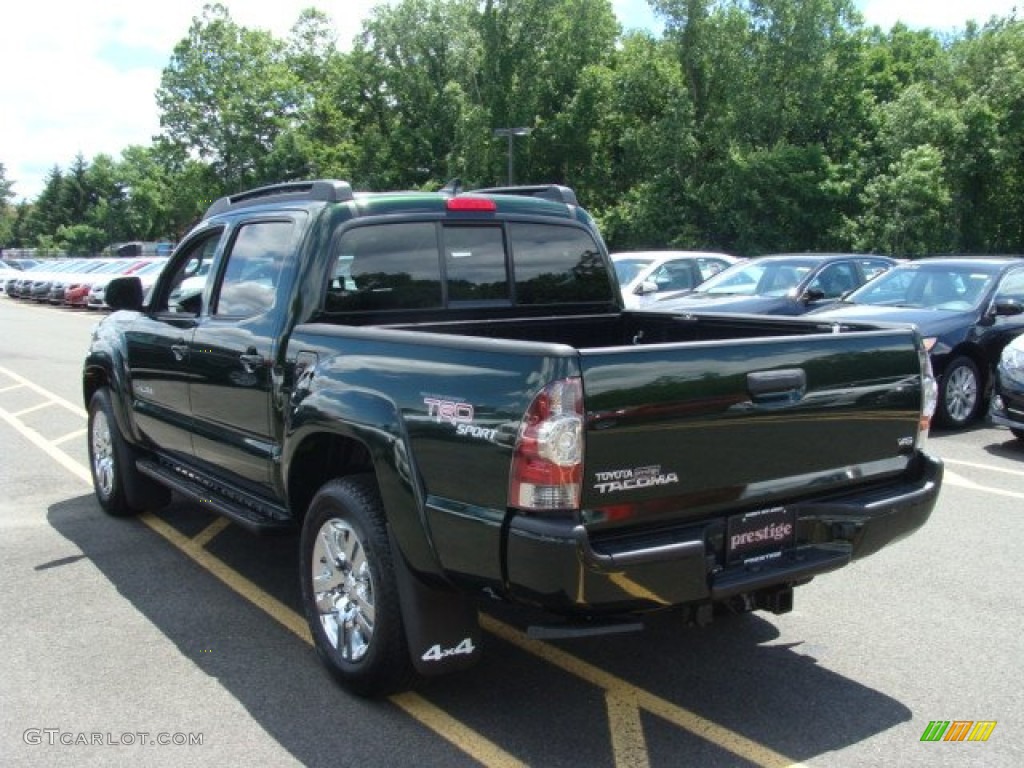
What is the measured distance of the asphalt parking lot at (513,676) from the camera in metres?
3.41

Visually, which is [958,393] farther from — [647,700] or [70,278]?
[70,278]

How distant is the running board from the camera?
14.6 feet

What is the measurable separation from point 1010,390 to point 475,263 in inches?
230

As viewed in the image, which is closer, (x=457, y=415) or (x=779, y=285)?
(x=457, y=415)

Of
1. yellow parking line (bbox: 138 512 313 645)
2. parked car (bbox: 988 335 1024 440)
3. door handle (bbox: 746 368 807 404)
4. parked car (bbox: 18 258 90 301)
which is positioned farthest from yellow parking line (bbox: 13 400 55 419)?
parked car (bbox: 18 258 90 301)

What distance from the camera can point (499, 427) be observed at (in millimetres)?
3045

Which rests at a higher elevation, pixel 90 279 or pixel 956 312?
pixel 956 312

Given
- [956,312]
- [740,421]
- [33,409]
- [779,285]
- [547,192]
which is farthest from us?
[779,285]

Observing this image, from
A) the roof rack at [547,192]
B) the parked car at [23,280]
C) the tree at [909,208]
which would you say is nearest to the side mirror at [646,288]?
the roof rack at [547,192]

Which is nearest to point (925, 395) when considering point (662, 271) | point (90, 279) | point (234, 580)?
point (234, 580)

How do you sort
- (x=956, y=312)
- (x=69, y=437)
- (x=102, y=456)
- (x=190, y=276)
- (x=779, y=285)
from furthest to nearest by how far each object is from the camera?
(x=779, y=285) → (x=956, y=312) → (x=69, y=437) → (x=102, y=456) → (x=190, y=276)

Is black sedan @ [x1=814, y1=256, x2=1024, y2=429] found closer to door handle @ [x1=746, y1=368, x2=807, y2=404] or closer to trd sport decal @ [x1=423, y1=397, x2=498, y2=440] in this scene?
door handle @ [x1=746, y1=368, x2=807, y2=404]

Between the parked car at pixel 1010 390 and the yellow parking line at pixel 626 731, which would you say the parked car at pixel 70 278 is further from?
the yellow parking line at pixel 626 731

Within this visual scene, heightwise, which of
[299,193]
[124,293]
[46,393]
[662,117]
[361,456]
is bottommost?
[46,393]
